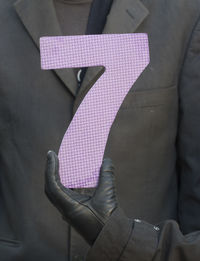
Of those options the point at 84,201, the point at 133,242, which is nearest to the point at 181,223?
the point at 133,242

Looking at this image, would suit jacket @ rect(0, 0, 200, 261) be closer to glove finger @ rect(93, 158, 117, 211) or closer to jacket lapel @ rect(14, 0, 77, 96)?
jacket lapel @ rect(14, 0, 77, 96)

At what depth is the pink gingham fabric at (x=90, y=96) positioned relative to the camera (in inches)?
68.1

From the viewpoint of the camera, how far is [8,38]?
1937 mm

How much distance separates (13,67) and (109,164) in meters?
0.44

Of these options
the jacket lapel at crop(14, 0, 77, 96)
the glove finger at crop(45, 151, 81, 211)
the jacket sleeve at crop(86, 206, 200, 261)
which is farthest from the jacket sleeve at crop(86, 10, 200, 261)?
the jacket lapel at crop(14, 0, 77, 96)

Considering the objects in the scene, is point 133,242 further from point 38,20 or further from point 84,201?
point 38,20

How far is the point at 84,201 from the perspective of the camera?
1.65 meters

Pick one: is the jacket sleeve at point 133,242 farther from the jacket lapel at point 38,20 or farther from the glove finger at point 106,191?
the jacket lapel at point 38,20

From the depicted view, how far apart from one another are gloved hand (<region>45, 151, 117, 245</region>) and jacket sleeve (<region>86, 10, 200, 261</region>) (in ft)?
0.08

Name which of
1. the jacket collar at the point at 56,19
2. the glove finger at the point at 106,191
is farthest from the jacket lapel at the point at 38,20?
the glove finger at the point at 106,191

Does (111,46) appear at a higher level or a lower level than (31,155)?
higher

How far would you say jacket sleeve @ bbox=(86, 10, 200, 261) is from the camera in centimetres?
168

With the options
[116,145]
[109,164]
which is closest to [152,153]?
[116,145]

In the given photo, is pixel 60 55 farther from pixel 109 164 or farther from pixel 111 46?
pixel 109 164
